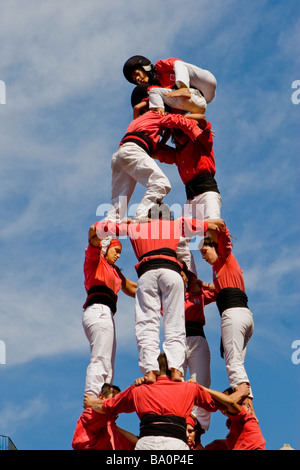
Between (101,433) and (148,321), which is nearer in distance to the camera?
(148,321)

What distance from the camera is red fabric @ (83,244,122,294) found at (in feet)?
47.3

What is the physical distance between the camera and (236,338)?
44.2ft

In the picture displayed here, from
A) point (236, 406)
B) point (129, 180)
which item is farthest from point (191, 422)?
point (129, 180)

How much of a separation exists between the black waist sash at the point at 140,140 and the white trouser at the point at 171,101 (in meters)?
1.01

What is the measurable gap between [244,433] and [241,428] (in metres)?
0.10

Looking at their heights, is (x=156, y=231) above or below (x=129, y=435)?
above

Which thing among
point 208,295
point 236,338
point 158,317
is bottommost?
point 158,317

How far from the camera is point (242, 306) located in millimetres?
13898

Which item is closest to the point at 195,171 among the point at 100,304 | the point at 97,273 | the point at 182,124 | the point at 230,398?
the point at 182,124

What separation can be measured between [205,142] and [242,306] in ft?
12.9

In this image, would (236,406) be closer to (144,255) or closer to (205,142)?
(144,255)

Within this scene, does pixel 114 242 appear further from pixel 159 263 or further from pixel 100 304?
pixel 159 263
